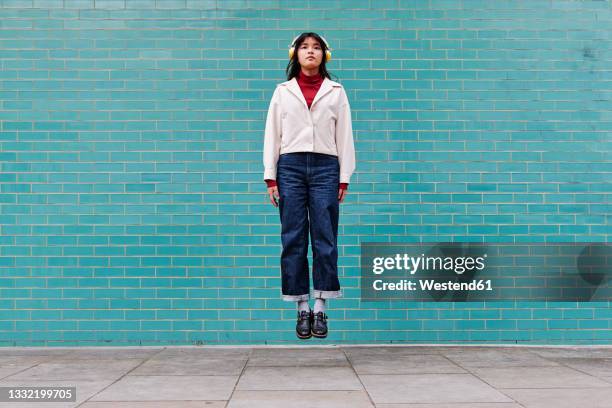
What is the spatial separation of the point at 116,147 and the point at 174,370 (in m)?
2.39

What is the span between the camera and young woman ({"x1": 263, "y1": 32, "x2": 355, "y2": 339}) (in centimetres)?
418

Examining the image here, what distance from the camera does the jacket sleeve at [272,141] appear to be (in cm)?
420

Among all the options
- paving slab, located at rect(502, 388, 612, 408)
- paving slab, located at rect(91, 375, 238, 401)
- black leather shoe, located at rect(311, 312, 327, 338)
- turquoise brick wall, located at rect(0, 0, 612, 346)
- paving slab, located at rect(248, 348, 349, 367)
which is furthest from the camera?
turquoise brick wall, located at rect(0, 0, 612, 346)

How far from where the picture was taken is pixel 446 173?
19.5 ft

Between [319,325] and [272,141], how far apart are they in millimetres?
1325

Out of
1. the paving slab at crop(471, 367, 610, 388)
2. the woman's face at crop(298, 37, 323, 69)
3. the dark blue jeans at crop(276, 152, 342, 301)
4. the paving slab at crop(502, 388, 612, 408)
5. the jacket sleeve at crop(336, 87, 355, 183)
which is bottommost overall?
the paving slab at crop(471, 367, 610, 388)

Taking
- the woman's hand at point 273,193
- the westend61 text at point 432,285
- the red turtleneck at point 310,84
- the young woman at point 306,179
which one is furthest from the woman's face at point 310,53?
the westend61 text at point 432,285

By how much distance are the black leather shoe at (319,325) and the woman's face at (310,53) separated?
1.75 m

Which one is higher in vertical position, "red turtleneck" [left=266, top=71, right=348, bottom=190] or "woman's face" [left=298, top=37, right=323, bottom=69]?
"woman's face" [left=298, top=37, right=323, bottom=69]

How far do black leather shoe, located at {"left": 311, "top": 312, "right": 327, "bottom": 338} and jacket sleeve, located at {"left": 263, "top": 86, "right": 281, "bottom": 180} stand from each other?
3.32ft

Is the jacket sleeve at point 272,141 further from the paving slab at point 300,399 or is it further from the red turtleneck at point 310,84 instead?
the paving slab at point 300,399

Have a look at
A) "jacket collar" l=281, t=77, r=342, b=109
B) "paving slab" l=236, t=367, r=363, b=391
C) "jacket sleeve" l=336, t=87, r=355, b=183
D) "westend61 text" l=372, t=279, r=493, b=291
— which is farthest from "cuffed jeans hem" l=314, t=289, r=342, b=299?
"westend61 text" l=372, t=279, r=493, b=291

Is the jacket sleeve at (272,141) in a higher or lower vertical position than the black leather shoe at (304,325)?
higher

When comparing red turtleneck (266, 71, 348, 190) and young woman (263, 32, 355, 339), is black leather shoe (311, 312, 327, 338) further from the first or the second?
red turtleneck (266, 71, 348, 190)
